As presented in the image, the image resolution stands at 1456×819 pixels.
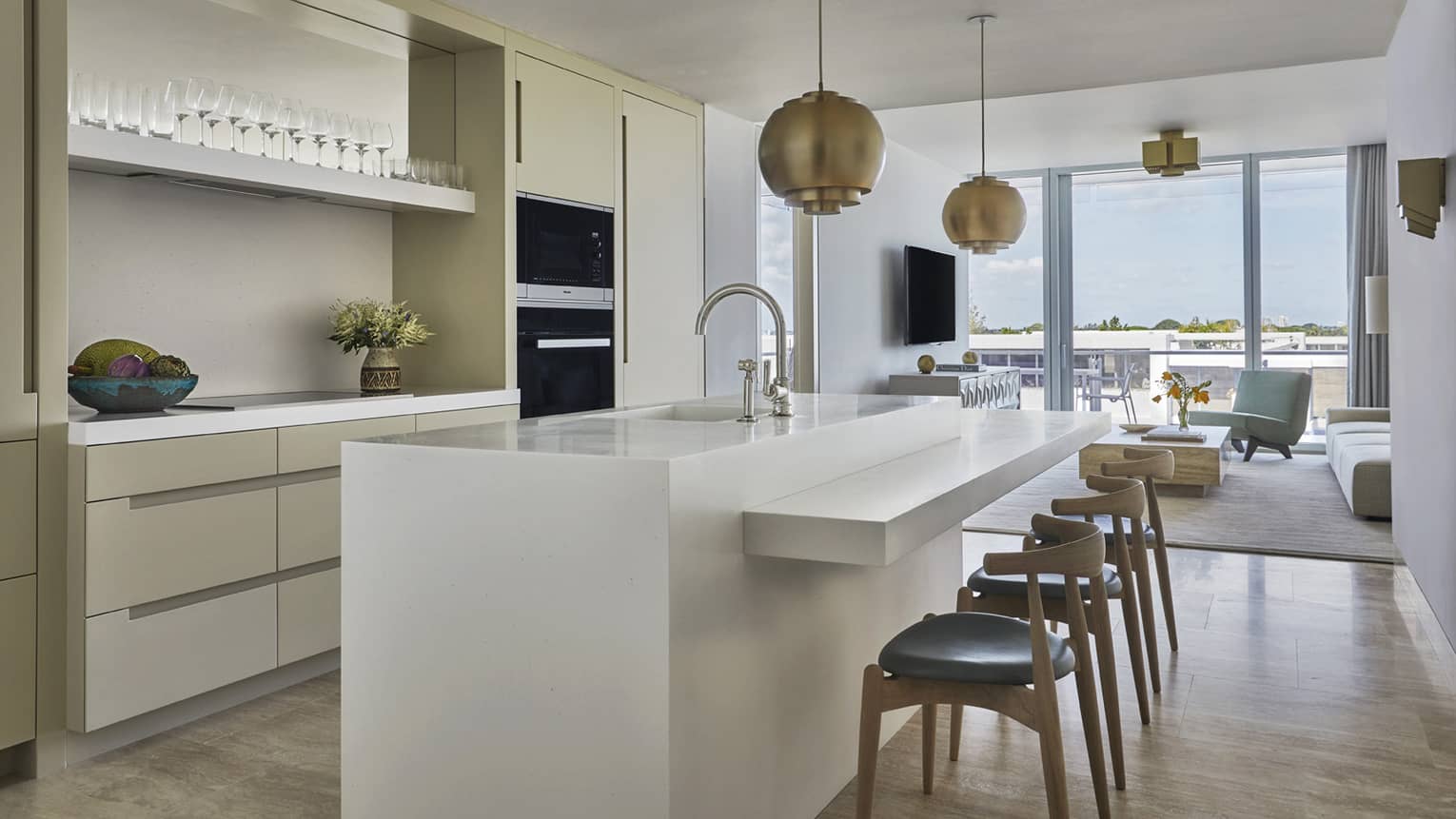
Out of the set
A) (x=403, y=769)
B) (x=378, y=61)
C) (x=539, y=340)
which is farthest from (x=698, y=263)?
(x=403, y=769)

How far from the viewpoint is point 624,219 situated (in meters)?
5.11

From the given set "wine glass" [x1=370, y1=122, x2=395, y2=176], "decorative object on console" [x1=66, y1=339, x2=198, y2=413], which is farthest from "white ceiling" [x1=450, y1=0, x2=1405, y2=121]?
"decorative object on console" [x1=66, y1=339, x2=198, y2=413]

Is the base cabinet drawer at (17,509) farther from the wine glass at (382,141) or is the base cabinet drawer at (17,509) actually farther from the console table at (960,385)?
the console table at (960,385)

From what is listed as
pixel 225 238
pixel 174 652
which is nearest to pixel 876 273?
pixel 225 238

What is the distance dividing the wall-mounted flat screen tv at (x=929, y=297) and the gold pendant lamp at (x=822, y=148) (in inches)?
267

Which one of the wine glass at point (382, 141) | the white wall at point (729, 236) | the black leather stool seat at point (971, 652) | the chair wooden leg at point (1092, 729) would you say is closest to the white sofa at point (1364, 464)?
the white wall at point (729, 236)

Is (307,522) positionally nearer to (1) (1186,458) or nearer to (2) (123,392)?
(2) (123,392)

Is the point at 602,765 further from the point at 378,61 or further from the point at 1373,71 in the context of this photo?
the point at 1373,71

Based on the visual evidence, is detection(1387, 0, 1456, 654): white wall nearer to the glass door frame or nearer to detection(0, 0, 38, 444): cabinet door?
Answer: detection(0, 0, 38, 444): cabinet door

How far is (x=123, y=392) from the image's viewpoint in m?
3.05

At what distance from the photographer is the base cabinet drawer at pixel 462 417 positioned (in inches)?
155

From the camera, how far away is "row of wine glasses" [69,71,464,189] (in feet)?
10.2

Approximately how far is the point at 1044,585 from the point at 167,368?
254 centimetres

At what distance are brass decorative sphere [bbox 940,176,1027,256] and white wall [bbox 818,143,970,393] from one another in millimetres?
3864
